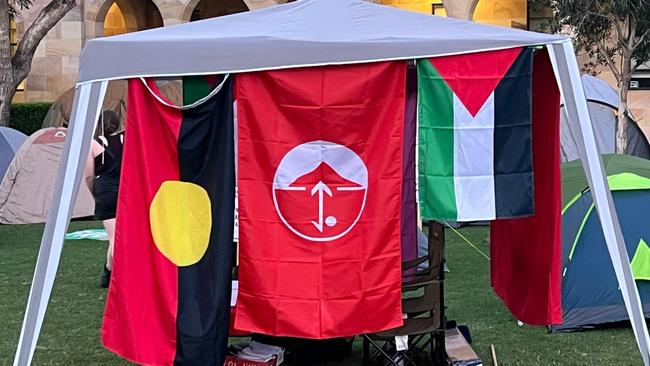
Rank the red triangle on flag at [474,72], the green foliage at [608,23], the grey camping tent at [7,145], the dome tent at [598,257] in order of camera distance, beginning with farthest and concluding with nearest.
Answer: the grey camping tent at [7,145]
the green foliage at [608,23]
the dome tent at [598,257]
the red triangle on flag at [474,72]

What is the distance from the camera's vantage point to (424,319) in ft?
23.6

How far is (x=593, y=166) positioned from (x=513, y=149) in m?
0.50

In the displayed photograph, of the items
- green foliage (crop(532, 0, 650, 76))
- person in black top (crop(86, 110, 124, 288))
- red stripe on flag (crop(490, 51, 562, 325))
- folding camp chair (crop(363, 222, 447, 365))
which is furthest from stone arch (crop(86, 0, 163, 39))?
red stripe on flag (crop(490, 51, 562, 325))

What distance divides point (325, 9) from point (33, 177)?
11.0 meters

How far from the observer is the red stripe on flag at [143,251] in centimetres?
640

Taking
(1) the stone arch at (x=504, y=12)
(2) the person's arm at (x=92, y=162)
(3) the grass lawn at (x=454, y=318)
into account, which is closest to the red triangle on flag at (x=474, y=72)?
(3) the grass lawn at (x=454, y=318)

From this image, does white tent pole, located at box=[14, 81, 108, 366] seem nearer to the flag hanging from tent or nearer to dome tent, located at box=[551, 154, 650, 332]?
the flag hanging from tent

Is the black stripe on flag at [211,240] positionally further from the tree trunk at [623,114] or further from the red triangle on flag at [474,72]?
the tree trunk at [623,114]

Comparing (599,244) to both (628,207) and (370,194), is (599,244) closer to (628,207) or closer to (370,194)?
(628,207)

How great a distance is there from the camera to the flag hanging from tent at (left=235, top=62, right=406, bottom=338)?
20.8 feet

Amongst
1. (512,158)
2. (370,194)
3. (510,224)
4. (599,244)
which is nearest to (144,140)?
(370,194)

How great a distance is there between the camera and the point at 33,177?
16.9 meters

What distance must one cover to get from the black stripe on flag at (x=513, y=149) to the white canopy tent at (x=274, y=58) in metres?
0.25

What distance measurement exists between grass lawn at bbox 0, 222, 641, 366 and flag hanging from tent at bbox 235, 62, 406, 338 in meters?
1.57
